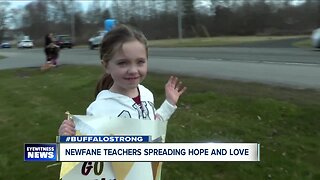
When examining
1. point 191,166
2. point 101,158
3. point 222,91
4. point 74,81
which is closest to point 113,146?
point 101,158

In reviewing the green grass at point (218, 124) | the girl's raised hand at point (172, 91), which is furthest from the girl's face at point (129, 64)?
the green grass at point (218, 124)

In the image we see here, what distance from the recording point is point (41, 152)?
2.29m

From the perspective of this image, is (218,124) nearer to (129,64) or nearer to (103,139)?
(129,64)

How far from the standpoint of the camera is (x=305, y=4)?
8006cm

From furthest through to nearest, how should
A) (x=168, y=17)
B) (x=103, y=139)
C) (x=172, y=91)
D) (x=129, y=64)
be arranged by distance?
1. (x=168, y=17)
2. (x=172, y=91)
3. (x=129, y=64)
4. (x=103, y=139)

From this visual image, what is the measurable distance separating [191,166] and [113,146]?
3.36 metres

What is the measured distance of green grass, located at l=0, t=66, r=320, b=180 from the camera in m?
5.41

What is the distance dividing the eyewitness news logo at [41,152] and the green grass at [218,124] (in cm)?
313

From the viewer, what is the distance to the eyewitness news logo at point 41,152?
228cm

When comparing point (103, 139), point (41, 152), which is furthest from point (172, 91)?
point (41, 152)

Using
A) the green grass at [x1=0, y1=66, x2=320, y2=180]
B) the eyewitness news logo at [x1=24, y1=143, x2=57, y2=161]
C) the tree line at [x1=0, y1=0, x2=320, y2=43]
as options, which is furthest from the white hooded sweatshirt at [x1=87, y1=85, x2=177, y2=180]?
the tree line at [x1=0, y1=0, x2=320, y2=43]

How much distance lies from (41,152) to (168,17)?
288 ft

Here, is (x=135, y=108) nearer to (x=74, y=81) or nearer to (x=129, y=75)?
(x=129, y=75)

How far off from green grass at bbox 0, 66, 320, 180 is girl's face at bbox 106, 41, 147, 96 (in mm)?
2951
